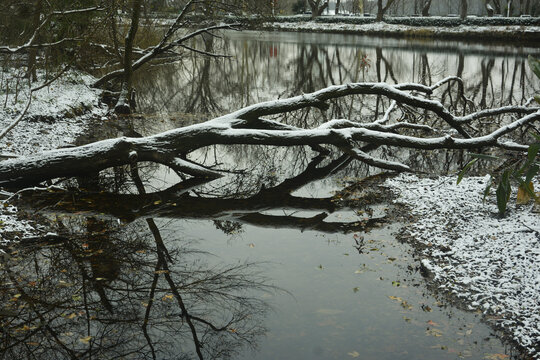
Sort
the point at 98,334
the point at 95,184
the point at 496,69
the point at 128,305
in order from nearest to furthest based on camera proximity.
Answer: the point at 98,334
the point at 128,305
the point at 95,184
the point at 496,69

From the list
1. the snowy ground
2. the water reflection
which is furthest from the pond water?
the water reflection

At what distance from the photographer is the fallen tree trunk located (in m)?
7.84

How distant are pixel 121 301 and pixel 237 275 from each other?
127 cm

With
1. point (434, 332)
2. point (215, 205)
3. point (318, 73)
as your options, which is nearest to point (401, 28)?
point (318, 73)

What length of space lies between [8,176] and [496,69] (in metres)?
20.4

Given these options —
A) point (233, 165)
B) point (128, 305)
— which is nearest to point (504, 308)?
point (128, 305)

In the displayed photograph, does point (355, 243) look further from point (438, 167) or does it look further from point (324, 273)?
point (438, 167)

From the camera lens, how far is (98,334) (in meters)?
4.64

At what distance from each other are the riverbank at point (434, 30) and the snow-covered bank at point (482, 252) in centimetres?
2251

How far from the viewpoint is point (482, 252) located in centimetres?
587

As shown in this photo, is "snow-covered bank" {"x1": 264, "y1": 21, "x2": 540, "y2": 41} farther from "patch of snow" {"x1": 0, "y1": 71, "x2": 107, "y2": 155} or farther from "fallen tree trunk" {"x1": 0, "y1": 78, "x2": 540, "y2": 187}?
"fallen tree trunk" {"x1": 0, "y1": 78, "x2": 540, "y2": 187}

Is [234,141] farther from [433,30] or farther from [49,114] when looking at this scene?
[433,30]

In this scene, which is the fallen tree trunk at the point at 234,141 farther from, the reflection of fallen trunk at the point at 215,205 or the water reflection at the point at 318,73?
the water reflection at the point at 318,73

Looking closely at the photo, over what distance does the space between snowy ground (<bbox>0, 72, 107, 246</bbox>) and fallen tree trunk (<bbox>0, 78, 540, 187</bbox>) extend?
0.89 m
